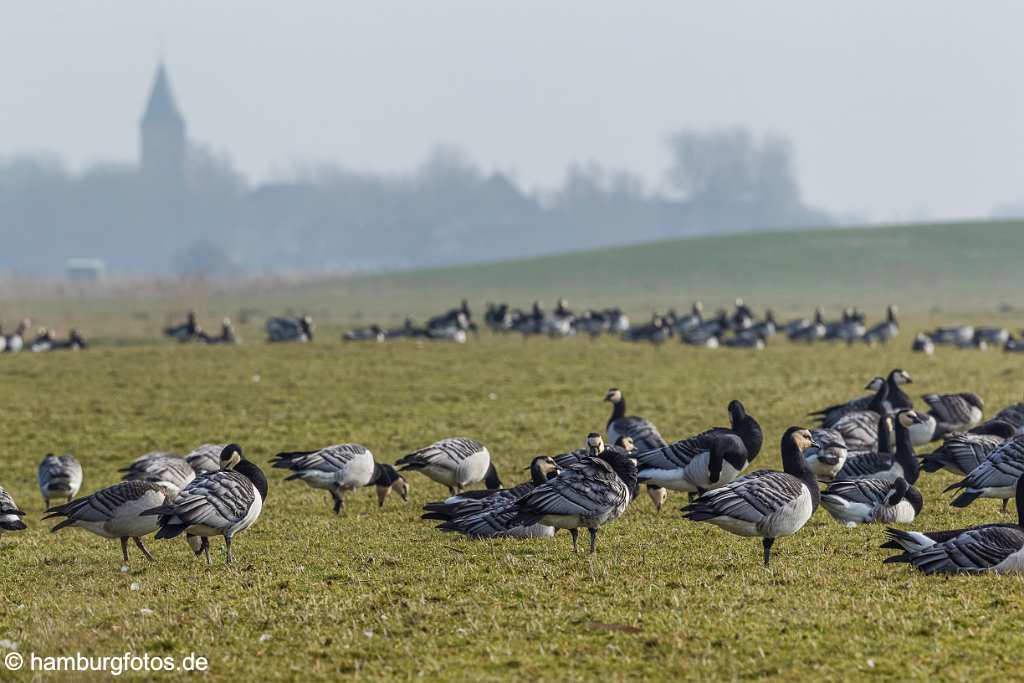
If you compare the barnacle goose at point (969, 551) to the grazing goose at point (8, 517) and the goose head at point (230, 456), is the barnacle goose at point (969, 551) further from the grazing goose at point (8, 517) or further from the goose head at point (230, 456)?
the grazing goose at point (8, 517)

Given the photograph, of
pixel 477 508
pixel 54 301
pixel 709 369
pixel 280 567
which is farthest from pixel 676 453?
pixel 54 301

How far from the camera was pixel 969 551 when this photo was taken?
1306 centimetres

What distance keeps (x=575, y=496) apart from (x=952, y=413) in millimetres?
12958

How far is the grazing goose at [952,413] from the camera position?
79.9ft

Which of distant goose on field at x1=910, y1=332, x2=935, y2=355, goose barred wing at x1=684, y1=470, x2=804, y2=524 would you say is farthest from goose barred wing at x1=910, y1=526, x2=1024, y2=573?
distant goose on field at x1=910, y1=332, x2=935, y2=355

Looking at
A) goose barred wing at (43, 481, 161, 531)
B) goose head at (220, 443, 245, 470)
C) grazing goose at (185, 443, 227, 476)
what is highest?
goose head at (220, 443, 245, 470)

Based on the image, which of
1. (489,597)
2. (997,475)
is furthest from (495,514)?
(997,475)

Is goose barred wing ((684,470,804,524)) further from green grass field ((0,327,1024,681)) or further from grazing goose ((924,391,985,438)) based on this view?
grazing goose ((924,391,985,438))

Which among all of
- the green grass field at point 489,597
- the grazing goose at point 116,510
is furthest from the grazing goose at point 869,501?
the grazing goose at point 116,510

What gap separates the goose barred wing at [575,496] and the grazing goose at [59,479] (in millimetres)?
9892

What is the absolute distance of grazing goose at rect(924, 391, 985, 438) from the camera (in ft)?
79.9

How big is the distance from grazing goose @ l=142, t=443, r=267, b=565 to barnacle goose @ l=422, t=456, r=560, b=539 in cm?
246

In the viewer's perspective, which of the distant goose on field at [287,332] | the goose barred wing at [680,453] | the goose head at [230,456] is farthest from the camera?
the distant goose on field at [287,332]

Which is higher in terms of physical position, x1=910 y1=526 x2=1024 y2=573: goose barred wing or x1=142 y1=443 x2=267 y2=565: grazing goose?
x1=142 y1=443 x2=267 y2=565: grazing goose
